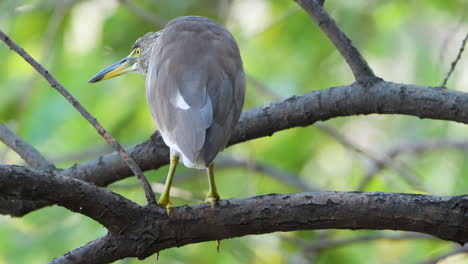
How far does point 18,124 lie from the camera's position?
4.86 m

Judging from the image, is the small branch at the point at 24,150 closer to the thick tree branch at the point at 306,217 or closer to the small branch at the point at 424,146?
the thick tree branch at the point at 306,217

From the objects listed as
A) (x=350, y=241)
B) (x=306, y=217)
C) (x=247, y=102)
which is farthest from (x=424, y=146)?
(x=306, y=217)

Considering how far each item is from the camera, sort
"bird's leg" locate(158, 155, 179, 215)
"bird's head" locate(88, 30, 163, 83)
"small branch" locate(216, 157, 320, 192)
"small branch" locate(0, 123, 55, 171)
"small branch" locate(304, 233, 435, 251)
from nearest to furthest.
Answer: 1. "bird's leg" locate(158, 155, 179, 215)
2. "small branch" locate(0, 123, 55, 171)
3. "bird's head" locate(88, 30, 163, 83)
4. "small branch" locate(304, 233, 435, 251)
5. "small branch" locate(216, 157, 320, 192)

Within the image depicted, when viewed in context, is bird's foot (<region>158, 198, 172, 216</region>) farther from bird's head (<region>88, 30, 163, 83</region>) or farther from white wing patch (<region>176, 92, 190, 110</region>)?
bird's head (<region>88, 30, 163, 83</region>)

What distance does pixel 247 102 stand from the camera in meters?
5.76

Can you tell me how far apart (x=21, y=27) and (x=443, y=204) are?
3.67 m

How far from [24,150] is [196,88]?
1.08m

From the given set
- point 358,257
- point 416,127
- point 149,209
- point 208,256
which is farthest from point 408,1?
point 149,209

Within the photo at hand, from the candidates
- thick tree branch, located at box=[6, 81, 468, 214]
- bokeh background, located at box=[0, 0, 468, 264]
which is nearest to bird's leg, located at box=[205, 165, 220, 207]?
thick tree branch, located at box=[6, 81, 468, 214]

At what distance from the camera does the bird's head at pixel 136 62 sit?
4395mm

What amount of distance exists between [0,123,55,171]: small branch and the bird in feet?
2.35

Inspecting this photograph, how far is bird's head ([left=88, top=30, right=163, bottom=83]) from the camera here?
14.4ft

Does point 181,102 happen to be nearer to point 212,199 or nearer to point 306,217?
point 212,199

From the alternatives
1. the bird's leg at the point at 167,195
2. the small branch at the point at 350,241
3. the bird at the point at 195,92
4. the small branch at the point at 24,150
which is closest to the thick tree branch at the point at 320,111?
the small branch at the point at 24,150
